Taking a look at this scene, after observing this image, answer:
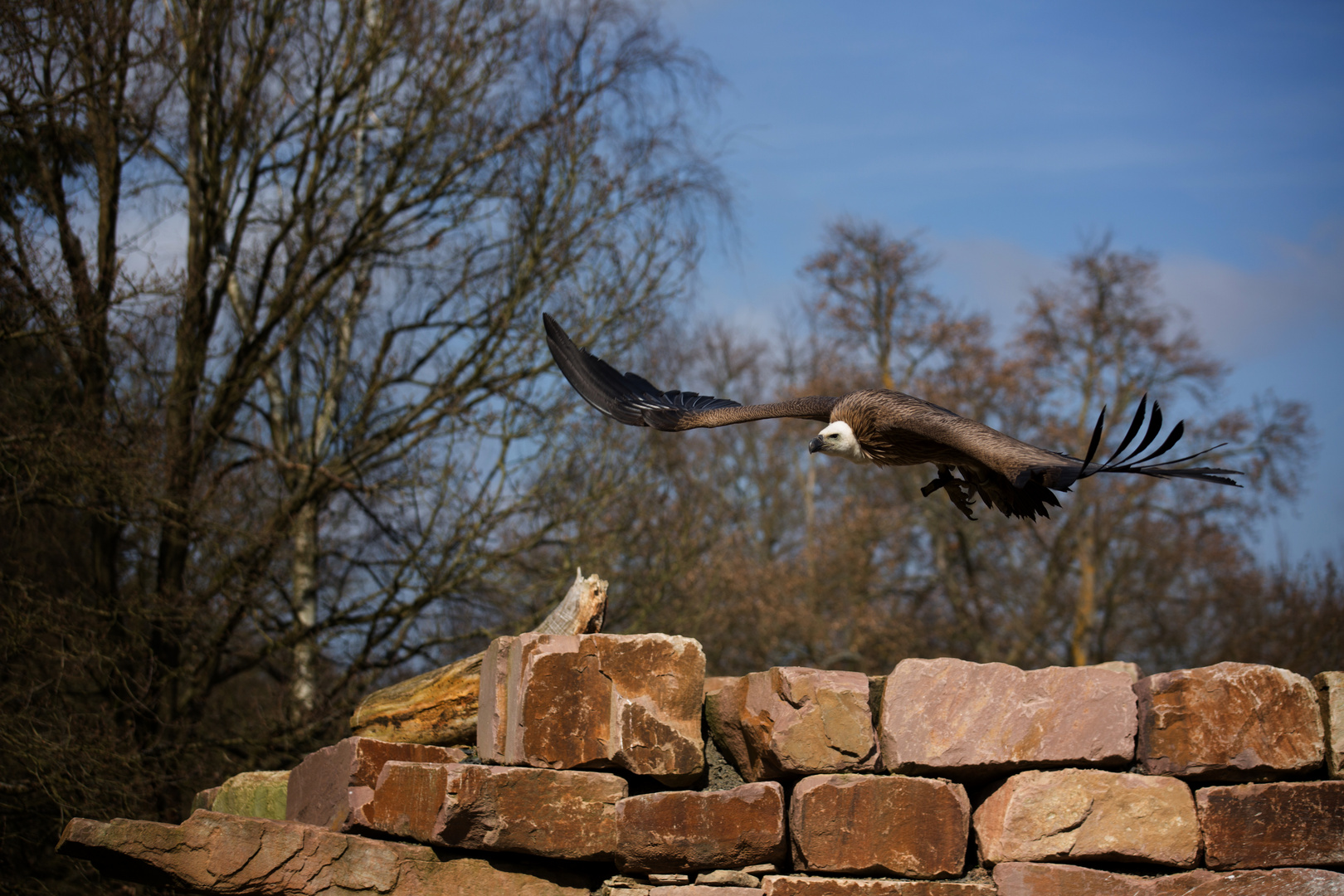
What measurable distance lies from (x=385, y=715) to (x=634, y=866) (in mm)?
1524

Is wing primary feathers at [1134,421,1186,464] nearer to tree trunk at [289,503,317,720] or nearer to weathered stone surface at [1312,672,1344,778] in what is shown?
weathered stone surface at [1312,672,1344,778]

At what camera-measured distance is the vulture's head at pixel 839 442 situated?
5.69 m

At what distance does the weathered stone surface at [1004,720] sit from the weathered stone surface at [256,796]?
306 centimetres

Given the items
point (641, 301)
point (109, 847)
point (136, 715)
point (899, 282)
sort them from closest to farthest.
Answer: point (109, 847) → point (136, 715) → point (641, 301) → point (899, 282)

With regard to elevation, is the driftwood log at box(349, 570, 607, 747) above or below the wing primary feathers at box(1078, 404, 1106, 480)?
below

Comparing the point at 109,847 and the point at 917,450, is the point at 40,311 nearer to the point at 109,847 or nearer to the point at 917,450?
the point at 109,847

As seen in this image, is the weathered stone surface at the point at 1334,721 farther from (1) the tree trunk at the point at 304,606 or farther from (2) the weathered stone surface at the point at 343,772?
(1) the tree trunk at the point at 304,606

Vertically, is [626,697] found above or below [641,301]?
below

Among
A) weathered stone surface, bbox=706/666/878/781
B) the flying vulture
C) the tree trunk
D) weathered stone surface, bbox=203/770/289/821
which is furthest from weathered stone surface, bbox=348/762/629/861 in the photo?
the tree trunk

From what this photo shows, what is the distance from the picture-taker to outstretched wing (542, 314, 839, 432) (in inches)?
234

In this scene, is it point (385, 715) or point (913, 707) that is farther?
point (385, 715)

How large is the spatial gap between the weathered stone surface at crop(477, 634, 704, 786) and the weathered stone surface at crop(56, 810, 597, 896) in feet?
1.67

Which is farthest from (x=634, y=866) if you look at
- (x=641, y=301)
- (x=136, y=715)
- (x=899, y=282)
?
(x=899, y=282)

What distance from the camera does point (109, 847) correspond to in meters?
4.36
